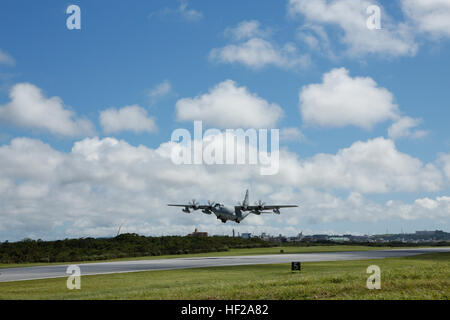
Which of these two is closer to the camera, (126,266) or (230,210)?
(126,266)

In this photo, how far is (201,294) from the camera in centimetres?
1886

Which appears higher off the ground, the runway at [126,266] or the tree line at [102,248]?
the runway at [126,266]

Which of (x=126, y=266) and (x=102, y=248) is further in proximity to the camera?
(x=102, y=248)

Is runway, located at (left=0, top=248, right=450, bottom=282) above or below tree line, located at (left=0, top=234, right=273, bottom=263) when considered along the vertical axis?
above

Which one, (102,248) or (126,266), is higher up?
(126,266)

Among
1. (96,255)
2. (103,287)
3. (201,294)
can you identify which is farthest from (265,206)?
(201,294)

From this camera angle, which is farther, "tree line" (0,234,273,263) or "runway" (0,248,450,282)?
"tree line" (0,234,273,263)

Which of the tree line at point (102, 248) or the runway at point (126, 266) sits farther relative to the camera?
the tree line at point (102, 248)
